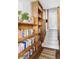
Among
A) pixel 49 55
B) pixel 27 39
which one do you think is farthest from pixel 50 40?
pixel 27 39

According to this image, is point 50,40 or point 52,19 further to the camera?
point 52,19

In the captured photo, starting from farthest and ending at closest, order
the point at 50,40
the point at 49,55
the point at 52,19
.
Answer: the point at 52,19 < the point at 50,40 < the point at 49,55

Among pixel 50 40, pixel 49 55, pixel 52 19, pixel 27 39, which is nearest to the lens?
pixel 27 39

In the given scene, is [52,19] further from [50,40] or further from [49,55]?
[49,55]

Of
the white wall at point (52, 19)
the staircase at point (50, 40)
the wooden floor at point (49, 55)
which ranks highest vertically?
the white wall at point (52, 19)

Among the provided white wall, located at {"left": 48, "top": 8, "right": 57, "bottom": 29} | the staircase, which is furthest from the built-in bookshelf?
white wall, located at {"left": 48, "top": 8, "right": 57, "bottom": 29}

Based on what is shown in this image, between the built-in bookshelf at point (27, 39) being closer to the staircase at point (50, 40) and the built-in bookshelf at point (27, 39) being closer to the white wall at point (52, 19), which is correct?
the staircase at point (50, 40)

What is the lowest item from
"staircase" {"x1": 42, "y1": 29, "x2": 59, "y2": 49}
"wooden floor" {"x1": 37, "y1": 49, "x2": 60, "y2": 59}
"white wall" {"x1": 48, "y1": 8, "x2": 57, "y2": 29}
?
"wooden floor" {"x1": 37, "y1": 49, "x2": 60, "y2": 59}

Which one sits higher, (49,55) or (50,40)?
(50,40)

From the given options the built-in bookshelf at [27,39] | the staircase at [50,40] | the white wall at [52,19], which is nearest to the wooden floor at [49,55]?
the built-in bookshelf at [27,39]

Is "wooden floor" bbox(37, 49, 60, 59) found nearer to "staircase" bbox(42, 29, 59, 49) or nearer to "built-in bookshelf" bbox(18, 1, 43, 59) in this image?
"built-in bookshelf" bbox(18, 1, 43, 59)

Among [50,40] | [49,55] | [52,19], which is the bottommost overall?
[49,55]
